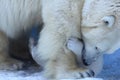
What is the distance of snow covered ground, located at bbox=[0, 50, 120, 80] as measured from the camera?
3349 millimetres

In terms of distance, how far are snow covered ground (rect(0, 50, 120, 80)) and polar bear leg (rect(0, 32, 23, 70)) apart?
72 millimetres

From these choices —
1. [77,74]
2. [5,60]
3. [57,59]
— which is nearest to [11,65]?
[5,60]

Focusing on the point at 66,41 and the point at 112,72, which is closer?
the point at 66,41

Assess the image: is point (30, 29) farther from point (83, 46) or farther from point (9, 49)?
point (83, 46)

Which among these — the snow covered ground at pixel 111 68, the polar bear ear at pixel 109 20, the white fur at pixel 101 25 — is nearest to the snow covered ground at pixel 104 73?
the snow covered ground at pixel 111 68

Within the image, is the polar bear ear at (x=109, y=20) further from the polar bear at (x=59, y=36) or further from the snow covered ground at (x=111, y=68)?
the snow covered ground at (x=111, y=68)

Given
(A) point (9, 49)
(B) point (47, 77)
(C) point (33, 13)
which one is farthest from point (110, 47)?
(A) point (9, 49)

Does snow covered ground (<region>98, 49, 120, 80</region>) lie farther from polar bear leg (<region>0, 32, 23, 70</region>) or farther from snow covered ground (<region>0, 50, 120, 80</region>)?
polar bear leg (<region>0, 32, 23, 70</region>)

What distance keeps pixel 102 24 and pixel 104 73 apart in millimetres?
542

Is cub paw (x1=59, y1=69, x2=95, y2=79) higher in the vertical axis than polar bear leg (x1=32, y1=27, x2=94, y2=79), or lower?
lower

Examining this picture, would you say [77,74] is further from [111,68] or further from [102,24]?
[111,68]

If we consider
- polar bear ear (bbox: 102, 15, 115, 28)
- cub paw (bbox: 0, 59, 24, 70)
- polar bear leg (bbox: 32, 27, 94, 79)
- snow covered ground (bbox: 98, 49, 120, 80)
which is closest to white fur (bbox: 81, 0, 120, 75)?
polar bear ear (bbox: 102, 15, 115, 28)

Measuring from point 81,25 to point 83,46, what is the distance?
16cm

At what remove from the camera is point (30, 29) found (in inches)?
145
